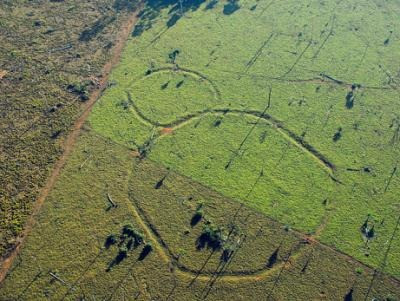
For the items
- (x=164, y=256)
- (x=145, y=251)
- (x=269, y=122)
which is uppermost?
(x=145, y=251)

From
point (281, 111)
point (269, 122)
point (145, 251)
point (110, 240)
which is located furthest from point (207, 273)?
point (281, 111)

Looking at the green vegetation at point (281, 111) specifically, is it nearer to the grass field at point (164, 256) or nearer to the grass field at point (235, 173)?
the grass field at point (235, 173)

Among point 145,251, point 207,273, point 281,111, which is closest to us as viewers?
point 207,273

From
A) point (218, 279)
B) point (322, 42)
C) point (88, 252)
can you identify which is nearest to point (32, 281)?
point (88, 252)

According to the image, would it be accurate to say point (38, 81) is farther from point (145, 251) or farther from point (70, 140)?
point (145, 251)

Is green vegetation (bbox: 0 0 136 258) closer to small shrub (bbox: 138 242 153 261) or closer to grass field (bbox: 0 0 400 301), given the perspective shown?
grass field (bbox: 0 0 400 301)

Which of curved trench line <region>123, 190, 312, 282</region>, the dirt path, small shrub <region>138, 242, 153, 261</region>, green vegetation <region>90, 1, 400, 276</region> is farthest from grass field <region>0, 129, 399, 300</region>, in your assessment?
green vegetation <region>90, 1, 400, 276</region>

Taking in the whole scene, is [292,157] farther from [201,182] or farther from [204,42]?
[204,42]
